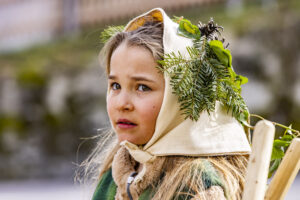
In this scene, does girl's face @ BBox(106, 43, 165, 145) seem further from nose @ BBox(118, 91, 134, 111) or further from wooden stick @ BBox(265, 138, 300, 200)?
wooden stick @ BBox(265, 138, 300, 200)

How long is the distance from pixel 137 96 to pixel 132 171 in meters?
0.30

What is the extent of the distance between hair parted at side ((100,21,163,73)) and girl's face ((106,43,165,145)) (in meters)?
0.02

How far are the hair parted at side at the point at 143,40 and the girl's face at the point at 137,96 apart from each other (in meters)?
0.02

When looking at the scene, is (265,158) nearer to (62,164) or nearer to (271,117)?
(271,117)

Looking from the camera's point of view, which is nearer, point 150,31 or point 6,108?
point 150,31

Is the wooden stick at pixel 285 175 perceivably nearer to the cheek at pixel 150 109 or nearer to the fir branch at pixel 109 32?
the cheek at pixel 150 109

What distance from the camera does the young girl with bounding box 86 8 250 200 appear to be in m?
1.36

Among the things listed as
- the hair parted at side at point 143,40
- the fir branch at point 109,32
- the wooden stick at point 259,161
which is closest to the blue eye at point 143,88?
the hair parted at side at point 143,40

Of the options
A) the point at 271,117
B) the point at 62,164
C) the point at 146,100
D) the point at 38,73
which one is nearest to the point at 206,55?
the point at 146,100

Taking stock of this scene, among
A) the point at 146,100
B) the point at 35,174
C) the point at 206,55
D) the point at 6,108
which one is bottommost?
the point at 35,174

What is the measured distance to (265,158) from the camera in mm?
1089

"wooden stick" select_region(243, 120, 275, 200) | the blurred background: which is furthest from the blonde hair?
the blurred background

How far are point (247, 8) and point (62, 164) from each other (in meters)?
3.08

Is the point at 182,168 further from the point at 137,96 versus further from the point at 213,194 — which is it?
the point at 137,96
